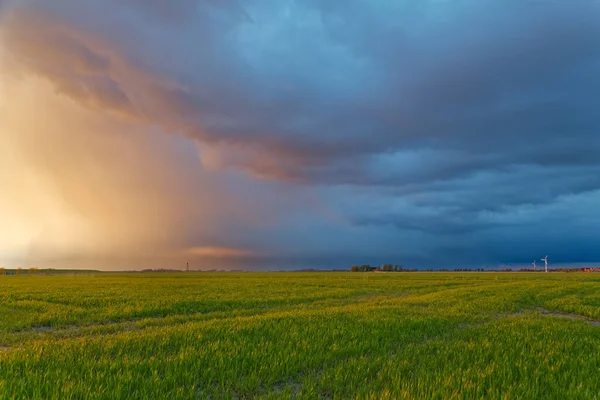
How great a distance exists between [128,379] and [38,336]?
30.9 ft

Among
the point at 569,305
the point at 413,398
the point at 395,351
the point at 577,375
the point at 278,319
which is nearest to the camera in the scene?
the point at 413,398

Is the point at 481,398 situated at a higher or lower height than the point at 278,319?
higher

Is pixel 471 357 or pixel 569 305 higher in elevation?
pixel 471 357

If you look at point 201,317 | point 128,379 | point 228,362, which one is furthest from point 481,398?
point 201,317

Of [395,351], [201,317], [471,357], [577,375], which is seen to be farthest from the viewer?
[201,317]

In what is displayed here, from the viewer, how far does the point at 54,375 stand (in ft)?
21.1

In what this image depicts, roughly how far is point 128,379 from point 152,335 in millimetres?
4845

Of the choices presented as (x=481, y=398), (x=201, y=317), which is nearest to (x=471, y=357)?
(x=481, y=398)

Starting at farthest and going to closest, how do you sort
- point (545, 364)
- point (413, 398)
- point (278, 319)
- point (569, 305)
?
1. point (569, 305)
2. point (278, 319)
3. point (545, 364)
4. point (413, 398)

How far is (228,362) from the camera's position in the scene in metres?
7.46

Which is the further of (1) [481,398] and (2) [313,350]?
(2) [313,350]

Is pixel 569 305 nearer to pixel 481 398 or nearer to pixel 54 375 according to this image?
pixel 481 398

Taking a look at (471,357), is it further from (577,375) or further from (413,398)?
(413,398)

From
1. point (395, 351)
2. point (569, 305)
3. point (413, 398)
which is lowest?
point (569, 305)
